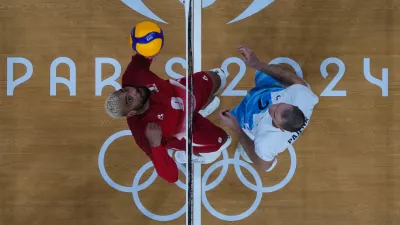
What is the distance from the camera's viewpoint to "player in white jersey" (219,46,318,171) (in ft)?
9.73

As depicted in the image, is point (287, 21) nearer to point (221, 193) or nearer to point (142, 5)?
point (142, 5)

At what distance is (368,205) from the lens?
3781mm

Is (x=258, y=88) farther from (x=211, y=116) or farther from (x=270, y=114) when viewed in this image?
(x=211, y=116)

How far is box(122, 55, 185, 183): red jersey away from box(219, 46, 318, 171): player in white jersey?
43 centimetres

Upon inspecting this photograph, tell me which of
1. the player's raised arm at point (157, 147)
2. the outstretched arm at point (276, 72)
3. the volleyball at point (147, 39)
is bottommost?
the player's raised arm at point (157, 147)

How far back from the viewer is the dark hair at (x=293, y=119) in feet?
9.41

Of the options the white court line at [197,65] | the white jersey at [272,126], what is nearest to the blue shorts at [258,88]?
the white jersey at [272,126]

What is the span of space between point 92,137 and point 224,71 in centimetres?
150

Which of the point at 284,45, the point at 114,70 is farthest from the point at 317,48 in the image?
the point at 114,70

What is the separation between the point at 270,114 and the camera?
309 centimetres

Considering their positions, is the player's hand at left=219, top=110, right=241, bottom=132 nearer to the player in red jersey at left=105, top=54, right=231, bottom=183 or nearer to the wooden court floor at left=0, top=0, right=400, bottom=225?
the player in red jersey at left=105, top=54, right=231, bottom=183

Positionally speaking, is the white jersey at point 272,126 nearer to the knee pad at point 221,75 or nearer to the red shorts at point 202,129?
the red shorts at point 202,129

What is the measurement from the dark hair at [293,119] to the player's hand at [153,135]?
967mm

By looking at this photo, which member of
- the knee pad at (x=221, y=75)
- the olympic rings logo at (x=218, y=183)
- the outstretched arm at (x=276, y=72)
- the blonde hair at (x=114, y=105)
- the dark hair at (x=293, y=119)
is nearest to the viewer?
the blonde hair at (x=114, y=105)
